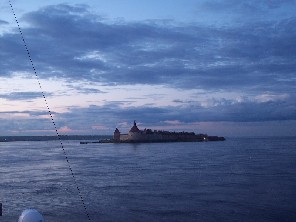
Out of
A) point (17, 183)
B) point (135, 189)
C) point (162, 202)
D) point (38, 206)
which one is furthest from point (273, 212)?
point (17, 183)

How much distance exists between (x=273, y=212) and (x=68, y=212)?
13.0 m

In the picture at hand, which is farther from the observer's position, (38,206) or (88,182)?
(88,182)

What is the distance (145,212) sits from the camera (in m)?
23.0

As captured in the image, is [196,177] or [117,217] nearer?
[117,217]

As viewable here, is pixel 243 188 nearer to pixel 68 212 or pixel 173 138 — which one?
pixel 68 212

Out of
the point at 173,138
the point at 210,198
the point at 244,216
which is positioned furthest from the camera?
the point at 173,138

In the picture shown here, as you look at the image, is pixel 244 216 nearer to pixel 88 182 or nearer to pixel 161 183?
pixel 161 183

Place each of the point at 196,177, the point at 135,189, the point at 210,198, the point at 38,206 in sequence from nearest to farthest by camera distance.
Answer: the point at 38,206
the point at 210,198
the point at 135,189
the point at 196,177

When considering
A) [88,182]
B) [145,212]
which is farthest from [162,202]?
[88,182]

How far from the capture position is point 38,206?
969 inches

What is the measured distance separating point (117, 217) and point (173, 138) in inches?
6922

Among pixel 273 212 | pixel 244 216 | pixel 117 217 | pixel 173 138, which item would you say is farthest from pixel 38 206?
pixel 173 138

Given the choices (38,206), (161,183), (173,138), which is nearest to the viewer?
(38,206)

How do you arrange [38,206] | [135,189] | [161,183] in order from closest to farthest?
[38,206] < [135,189] < [161,183]
